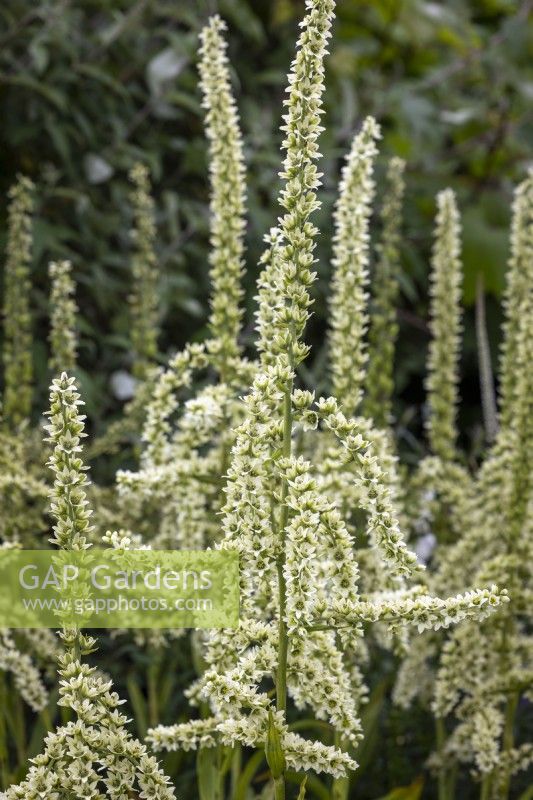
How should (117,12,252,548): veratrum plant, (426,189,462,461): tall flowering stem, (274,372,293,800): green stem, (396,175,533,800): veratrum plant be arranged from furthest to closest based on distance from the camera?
1. (426,189,462,461): tall flowering stem
2. (396,175,533,800): veratrum plant
3. (117,12,252,548): veratrum plant
4. (274,372,293,800): green stem

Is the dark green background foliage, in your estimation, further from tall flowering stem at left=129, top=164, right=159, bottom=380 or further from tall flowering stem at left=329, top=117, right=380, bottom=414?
tall flowering stem at left=329, top=117, right=380, bottom=414

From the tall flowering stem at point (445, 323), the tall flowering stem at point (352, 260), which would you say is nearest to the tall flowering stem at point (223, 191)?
the tall flowering stem at point (352, 260)

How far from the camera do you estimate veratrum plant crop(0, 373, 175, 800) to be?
1880 millimetres

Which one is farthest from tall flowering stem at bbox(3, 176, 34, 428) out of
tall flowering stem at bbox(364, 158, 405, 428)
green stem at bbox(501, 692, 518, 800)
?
green stem at bbox(501, 692, 518, 800)

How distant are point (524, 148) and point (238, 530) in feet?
17.8

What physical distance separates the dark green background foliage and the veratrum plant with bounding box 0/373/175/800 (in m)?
2.62

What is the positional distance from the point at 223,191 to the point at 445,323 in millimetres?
1220

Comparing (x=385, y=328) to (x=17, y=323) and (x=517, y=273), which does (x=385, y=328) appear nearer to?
(x=517, y=273)

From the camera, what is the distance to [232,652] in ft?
7.43

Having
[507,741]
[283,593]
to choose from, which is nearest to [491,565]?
[507,741]

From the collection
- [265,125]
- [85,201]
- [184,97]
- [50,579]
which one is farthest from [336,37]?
[50,579]

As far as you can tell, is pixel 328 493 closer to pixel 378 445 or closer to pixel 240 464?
pixel 378 445

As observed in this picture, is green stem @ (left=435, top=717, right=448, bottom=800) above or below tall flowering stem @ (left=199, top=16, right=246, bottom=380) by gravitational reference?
below

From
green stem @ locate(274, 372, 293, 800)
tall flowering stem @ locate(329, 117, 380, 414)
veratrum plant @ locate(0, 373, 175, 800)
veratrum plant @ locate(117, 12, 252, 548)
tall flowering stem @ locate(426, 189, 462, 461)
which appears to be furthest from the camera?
tall flowering stem @ locate(426, 189, 462, 461)
